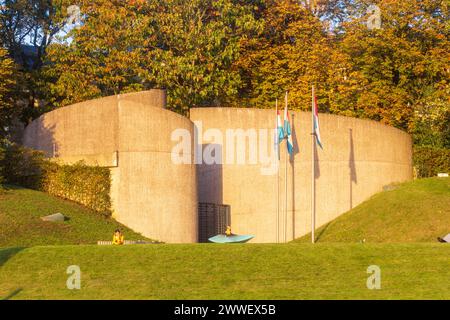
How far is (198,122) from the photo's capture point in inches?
1603

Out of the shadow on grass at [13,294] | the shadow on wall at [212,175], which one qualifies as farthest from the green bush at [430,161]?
the shadow on grass at [13,294]

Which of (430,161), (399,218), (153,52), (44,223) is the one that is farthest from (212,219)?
(430,161)

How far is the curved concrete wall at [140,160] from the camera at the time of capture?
36.1 meters

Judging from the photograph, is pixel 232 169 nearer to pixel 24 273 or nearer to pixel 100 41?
pixel 100 41

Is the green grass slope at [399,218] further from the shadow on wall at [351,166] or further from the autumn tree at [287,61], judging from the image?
the autumn tree at [287,61]

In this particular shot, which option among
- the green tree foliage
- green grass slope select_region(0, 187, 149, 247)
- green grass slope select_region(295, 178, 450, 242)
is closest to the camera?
green grass slope select_region(0, 187, 149, 247)

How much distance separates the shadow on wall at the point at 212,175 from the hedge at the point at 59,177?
226 inches

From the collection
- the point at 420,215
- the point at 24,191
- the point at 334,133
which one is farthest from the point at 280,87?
the point at 24,191

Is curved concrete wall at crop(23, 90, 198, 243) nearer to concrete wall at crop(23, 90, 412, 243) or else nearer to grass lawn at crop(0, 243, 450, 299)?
concrete wall at crop(23, 90, 412, 243)

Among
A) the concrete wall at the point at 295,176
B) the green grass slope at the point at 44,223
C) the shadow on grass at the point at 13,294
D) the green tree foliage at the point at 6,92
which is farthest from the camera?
the green tree foliage at the point at 6,92

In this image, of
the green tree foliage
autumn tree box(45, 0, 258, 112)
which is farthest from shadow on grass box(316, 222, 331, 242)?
the green tree foliage

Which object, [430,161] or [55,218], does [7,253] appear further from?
[430,161]

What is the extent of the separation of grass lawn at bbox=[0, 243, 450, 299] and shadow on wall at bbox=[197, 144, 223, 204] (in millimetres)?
14876

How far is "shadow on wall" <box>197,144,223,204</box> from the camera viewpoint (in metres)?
40.5
